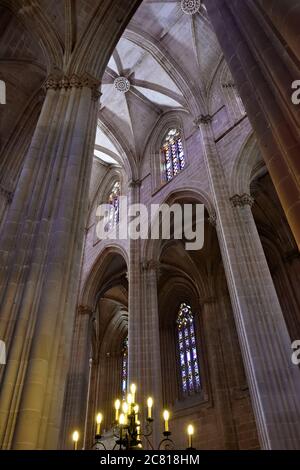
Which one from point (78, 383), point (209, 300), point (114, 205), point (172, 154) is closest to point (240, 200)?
point (172, 154)

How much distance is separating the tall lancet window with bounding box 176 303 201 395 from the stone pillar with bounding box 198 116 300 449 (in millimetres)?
8647

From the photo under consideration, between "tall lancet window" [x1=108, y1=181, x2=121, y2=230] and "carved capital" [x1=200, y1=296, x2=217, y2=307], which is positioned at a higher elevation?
"tall lancet window" [x1=108, y1=181, x2=121, y2=230]

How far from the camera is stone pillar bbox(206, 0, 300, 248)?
370cm

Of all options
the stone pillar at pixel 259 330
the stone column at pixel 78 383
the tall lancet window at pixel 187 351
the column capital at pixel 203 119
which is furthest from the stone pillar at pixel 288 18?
the tall lancet window at pixel 187 351

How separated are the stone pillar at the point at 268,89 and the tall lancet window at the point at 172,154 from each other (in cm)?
867

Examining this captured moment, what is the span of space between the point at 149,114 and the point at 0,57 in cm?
735

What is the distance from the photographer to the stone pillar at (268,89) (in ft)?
12.1

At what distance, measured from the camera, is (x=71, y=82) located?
25.1 feet

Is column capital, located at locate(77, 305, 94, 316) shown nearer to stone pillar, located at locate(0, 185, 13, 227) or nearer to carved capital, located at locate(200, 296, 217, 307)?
carved capital, located at locate(200, 296, 217, 307)

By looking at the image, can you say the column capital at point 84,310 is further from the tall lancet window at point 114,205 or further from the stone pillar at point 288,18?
the stone pillar at point 288,18

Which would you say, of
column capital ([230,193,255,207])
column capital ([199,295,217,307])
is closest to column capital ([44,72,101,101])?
column capital ([230,193,255,207])

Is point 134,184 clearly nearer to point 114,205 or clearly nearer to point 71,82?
point 114,205

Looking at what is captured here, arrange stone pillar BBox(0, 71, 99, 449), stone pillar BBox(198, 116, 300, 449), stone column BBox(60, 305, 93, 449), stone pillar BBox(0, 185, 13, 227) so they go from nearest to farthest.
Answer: stone pillar BBox(0, 71, 99, 449)
stone pillar BBox(198, 116, 300, 449)
stone pillar BBox(0, 185, 13, 227)
stone column BBox(60, 305, 93, 449)
